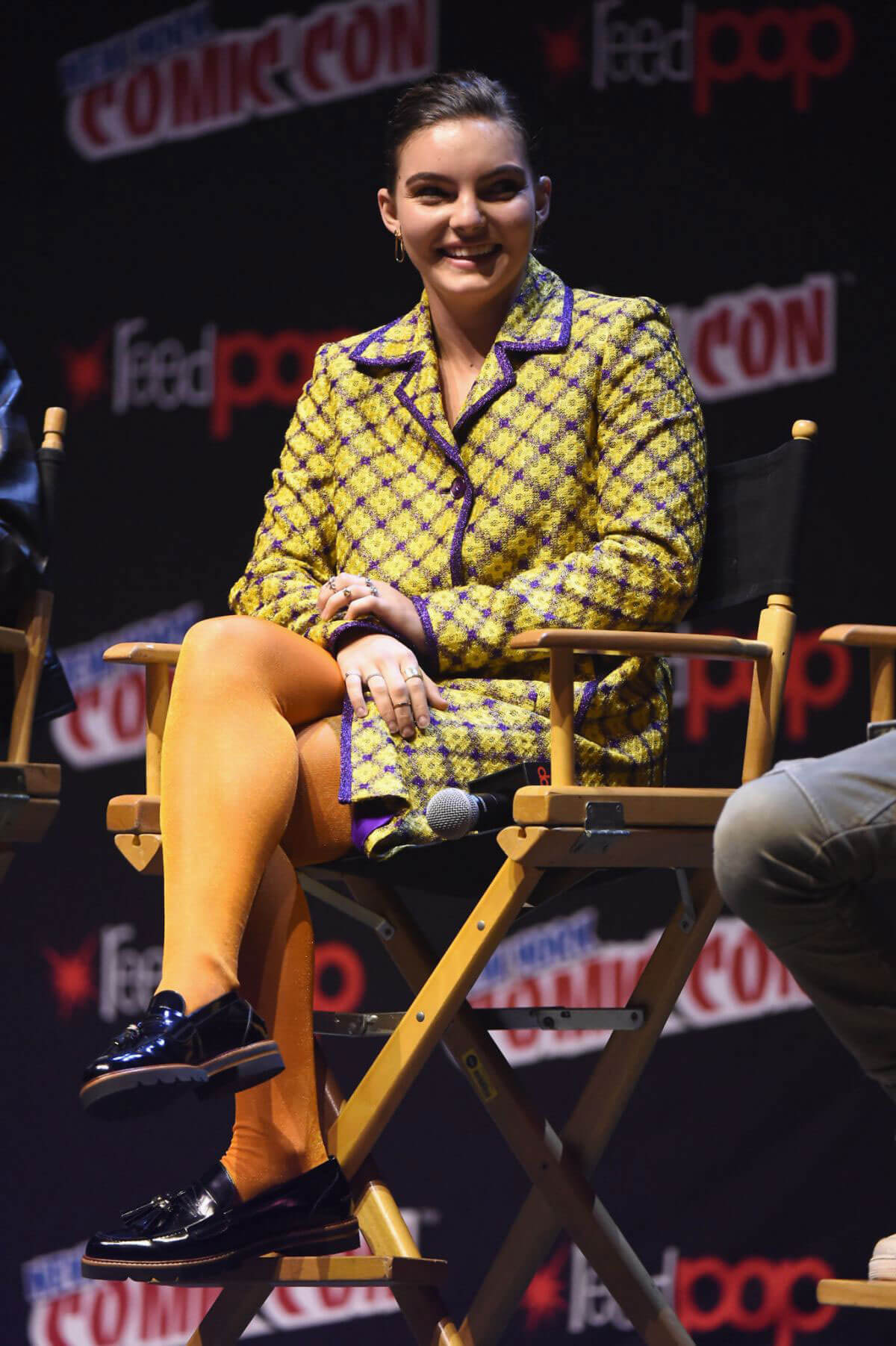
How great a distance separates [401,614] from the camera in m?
2.59

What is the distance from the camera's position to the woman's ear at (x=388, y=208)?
9.45ft

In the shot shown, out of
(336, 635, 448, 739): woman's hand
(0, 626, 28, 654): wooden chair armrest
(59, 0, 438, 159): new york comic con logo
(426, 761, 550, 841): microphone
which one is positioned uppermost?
(59, 0, 438, 159): new york comic con logo

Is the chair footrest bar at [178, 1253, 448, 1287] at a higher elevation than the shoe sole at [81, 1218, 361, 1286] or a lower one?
lower

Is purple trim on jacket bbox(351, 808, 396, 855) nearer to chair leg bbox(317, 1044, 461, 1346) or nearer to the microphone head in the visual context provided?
the microphone head

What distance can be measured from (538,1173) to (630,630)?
2.48 ft

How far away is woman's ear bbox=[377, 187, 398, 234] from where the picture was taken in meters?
2.88

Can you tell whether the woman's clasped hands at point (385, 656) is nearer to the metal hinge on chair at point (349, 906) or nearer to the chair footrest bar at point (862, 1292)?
the metal hinge on chair at point (349, 906)

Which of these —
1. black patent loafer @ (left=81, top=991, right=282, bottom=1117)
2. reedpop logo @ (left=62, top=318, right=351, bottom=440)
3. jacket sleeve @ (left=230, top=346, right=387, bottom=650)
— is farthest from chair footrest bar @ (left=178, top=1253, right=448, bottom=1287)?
reedpop logo @ (left=62, top=318, right=351, bottom=440)

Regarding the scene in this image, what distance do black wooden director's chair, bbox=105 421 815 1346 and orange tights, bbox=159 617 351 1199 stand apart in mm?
98

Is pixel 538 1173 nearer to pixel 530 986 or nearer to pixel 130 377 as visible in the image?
pixel 530 986

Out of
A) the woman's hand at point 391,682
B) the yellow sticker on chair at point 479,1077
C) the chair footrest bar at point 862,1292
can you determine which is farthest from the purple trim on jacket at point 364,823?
the chair footrest bar at point 862,1292

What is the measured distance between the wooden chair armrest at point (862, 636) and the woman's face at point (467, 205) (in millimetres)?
874

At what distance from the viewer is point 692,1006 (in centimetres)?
350

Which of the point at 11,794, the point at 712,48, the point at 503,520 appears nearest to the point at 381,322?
the point at 712,48
